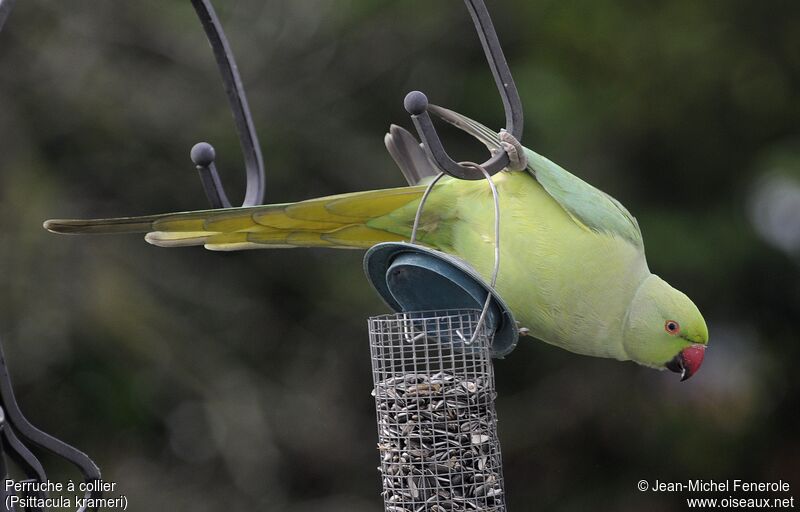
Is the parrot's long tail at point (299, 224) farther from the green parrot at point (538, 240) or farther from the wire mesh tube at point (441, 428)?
the wire mesh tube at point (441, 428)

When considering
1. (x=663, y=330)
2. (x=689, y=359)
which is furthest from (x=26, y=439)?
(x=689, y=359)

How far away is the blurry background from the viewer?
549cm

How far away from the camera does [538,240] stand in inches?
130

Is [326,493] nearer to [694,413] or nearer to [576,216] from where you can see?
[694,413]

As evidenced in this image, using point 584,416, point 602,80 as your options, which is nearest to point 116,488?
point 584,416

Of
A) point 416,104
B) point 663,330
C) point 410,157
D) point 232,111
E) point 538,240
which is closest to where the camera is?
point 416,104

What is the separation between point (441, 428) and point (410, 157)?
135 centimetres

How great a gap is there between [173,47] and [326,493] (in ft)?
10.1

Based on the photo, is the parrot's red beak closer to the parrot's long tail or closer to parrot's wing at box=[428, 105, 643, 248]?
parrot's wing at box=[428, 105, 643, 248]

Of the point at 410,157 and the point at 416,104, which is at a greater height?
the point at 410,157

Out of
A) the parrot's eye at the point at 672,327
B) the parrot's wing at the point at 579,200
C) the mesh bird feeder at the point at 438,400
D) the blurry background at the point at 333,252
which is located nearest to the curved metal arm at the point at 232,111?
the mesh bird feeder at the point at 438,400

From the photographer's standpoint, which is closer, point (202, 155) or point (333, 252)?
point (202, 155)

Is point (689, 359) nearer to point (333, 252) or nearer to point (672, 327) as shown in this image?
point (672, 327)

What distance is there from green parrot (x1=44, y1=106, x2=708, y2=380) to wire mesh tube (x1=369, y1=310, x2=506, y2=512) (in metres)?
0.61
